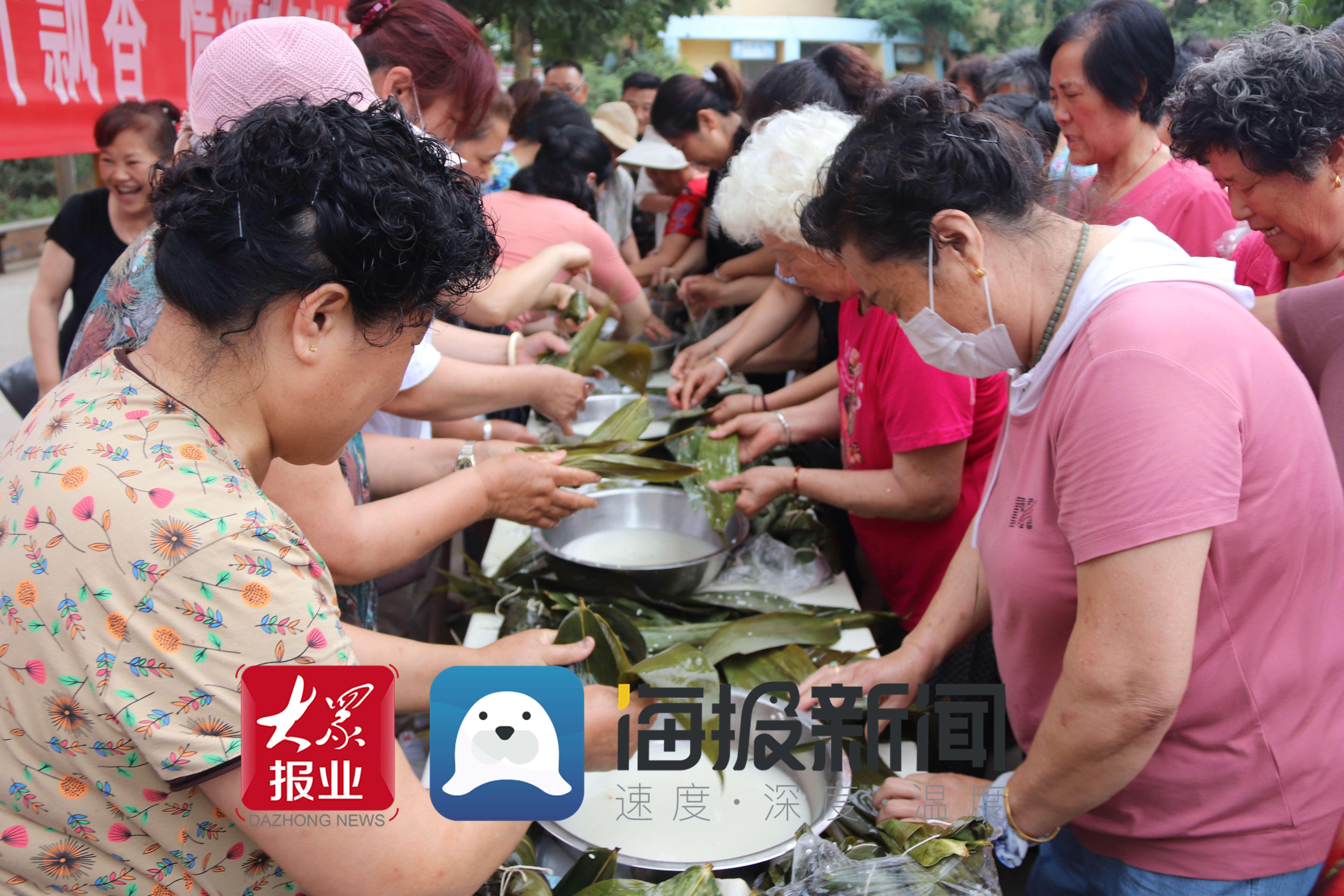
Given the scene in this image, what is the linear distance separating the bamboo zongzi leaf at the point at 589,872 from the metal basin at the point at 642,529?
710mm

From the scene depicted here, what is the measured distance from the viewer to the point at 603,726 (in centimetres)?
134

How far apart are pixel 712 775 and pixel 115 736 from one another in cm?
95

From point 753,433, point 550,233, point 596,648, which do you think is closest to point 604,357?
point 550,233

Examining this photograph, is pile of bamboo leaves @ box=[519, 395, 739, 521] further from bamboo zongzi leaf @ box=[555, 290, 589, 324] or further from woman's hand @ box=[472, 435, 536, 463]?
bamboo zongzi leaf @ box=[555, 290, 589, 324]

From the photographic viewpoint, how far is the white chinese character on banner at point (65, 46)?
3.00 m

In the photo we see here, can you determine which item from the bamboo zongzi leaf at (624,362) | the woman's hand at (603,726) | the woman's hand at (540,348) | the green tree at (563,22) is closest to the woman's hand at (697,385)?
the bamboo zongzi leaf at (624,362)

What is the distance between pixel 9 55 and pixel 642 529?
8.19ft

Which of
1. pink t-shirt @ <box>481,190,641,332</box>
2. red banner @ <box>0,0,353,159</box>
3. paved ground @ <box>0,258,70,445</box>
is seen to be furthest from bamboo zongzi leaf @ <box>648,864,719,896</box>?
paved ground @ <box>0,258,70,445</box>

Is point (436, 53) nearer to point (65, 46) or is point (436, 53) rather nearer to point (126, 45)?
point (65, 46)

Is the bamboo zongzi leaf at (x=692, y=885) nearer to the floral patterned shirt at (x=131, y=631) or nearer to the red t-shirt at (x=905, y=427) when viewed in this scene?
the floral patterned shirt at (x=131, y=631)

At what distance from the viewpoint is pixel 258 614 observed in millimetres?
865

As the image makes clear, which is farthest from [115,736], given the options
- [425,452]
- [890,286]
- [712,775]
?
[425,452]

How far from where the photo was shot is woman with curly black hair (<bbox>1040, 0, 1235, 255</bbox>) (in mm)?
2680

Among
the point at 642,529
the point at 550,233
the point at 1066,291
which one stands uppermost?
the point at 1066,291
